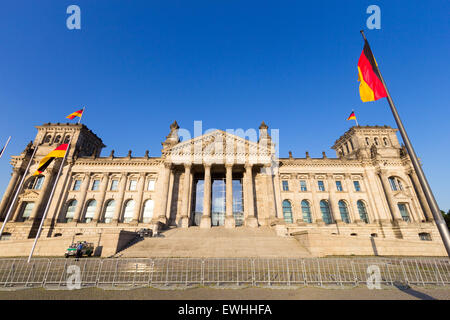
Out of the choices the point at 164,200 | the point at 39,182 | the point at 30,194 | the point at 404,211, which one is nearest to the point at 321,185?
the point at 404,211

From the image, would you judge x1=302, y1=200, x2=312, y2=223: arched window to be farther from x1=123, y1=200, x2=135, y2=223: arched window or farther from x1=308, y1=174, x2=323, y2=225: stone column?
x1=123, y1=200, x2=135, y2=223: arched window

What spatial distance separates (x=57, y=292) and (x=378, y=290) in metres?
12.5

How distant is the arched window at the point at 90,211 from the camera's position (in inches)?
1364

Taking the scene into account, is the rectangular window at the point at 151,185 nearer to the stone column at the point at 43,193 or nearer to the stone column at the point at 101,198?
the stone column at the point at 101,198

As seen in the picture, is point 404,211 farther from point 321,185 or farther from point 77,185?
point 77,185

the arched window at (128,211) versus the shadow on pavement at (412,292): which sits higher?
the arched window at (128,211)

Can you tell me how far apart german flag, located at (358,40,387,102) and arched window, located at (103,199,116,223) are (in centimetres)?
3926

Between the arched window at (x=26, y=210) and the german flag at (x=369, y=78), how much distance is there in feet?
160

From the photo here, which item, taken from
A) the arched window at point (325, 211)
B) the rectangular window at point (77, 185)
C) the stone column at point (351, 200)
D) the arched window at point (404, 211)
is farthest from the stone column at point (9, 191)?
the arched window at point (404, 211)

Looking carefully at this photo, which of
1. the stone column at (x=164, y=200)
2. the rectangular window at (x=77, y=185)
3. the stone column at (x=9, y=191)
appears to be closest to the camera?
the stone column at (x=164, y=200)

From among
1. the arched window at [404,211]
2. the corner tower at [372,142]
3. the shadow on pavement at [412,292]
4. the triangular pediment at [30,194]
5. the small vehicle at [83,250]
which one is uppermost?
the corner tower at [372,142]
